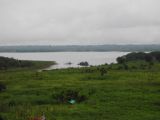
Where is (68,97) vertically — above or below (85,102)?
above

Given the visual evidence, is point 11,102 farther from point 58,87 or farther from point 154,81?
point 154,81

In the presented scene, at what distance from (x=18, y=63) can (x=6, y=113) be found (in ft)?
273

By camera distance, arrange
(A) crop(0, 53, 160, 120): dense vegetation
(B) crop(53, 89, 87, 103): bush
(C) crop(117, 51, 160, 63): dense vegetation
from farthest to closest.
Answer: (C) crop(117, 51, 160, 63): dense vegetation
(B) crop(53, 89, 87, 103): bush
(A) crop(0, 53, 160, 120): dense vegetation

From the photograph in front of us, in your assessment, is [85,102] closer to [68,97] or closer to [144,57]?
[68,97]

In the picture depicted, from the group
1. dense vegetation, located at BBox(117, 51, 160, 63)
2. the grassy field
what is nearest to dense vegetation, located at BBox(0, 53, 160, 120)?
the grassy field

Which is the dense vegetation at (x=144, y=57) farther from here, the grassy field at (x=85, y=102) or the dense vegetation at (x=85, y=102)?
the dense vegetation at (x=85, y=102)

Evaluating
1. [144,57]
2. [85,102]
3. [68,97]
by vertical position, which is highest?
[144,57]

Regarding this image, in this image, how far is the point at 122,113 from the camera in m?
32.3

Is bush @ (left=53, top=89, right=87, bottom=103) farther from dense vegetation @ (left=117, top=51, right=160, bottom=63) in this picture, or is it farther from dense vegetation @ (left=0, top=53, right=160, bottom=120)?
dense vegetation @ (left=117, top=51, right=160, bottom=63)

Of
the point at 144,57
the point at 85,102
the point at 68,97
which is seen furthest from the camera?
the point at 144,57

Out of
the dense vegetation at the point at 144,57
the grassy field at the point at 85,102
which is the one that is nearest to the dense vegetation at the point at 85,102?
the grassy field at the point at 85,102

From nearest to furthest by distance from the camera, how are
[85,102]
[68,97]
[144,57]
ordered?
[85,102] < [68,97] < [144,57]

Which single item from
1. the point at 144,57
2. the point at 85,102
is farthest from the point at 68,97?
the point at 144,57

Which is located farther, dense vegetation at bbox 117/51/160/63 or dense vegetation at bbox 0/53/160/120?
dense vegetation at bbox 117/51/160/63
